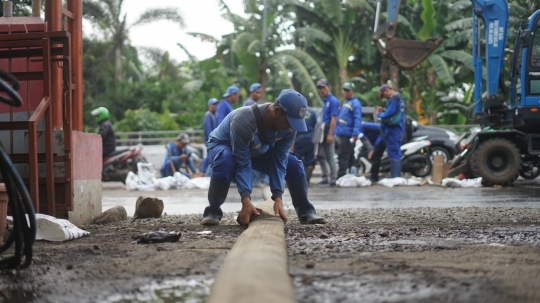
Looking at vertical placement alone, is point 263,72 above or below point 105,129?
above

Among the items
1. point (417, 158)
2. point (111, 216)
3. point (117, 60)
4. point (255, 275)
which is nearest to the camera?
point (255, 275)

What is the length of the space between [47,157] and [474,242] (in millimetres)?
3390

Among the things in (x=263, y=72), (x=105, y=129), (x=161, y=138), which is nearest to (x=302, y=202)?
(x=105, y=129)

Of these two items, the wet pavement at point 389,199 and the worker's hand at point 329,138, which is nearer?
the wet pavement at point 389,199

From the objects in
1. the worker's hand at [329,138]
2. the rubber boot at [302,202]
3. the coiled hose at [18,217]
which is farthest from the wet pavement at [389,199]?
the coiled hose at [18,217]

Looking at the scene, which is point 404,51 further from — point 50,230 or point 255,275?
point 255,275

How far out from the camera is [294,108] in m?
5.75

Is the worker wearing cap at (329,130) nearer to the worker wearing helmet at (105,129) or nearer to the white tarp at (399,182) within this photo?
the white tarp at (399,182)

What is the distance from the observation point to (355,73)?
31.1 meters

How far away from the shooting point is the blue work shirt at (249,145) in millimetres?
6059

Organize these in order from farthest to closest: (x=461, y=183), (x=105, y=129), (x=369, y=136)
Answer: (x=369, y=136) < (x=105, y=129) < (x=461, y=183)

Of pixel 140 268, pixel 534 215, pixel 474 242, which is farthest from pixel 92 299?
pixel 534 215

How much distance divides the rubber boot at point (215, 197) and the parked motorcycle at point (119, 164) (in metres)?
10.4

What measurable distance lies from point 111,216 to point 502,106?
875 cm
